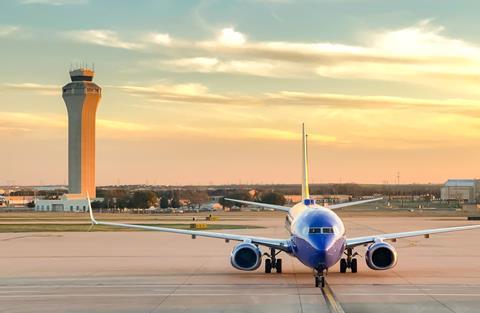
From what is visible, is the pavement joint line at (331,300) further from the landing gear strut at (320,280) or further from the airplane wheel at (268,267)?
the airplane wheel at (268,267)

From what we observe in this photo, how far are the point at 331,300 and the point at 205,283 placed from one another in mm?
7377

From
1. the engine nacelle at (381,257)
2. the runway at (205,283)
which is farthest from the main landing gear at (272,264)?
the engine nacelle at (381,257)

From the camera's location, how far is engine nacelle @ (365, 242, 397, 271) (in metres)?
32.9

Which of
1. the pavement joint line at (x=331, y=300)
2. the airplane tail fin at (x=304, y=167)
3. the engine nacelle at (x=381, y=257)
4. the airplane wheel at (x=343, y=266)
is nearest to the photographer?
the pavement joint line at (x=331, y=300)

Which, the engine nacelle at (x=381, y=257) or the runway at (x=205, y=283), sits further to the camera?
the engine nacelle at (x=381, y=257)

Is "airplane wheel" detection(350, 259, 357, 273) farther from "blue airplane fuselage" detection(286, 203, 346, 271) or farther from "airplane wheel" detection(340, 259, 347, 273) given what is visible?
"blue airplane fuselage" detection(286, 203, 346, 271)

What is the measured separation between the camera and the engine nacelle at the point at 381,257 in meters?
32.9

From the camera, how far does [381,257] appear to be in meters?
33.1

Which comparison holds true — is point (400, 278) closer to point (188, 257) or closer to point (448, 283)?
point (448, 283)

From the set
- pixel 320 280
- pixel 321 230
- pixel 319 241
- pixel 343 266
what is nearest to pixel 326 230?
pixel 321 230

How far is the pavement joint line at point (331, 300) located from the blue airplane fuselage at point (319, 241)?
1.11m

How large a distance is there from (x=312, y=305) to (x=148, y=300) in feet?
18.5

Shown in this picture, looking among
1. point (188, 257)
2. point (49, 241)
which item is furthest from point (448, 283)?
point (49, 241)

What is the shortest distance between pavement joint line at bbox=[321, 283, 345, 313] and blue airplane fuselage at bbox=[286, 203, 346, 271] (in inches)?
43.8
